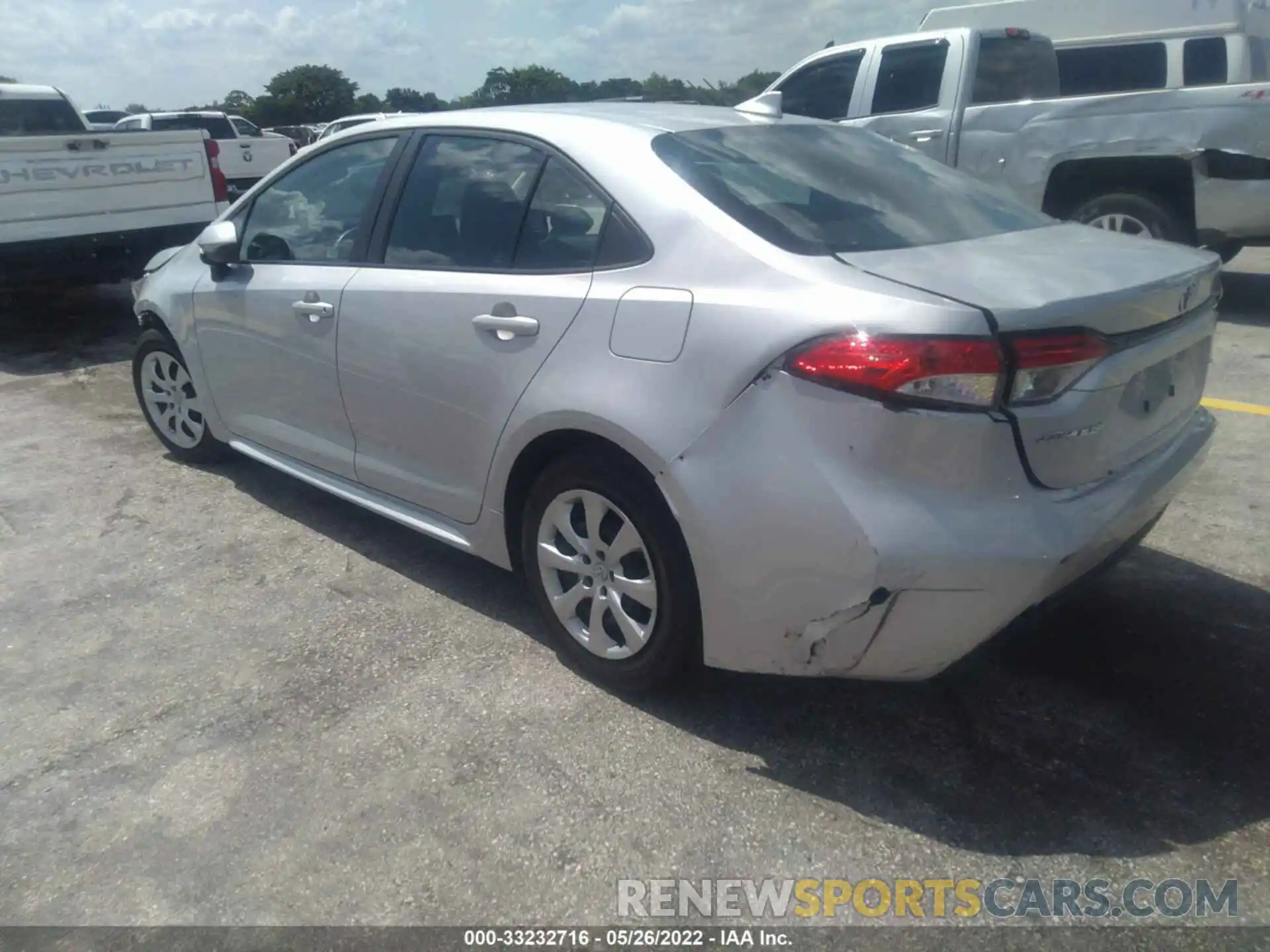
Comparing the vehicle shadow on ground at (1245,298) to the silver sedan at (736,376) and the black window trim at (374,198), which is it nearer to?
the silver sedan at (736,376)

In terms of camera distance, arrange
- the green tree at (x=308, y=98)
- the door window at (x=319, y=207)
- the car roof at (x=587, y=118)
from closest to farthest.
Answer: the car roof at (x=587, y=118)
the door window at (x=319, y=207)
the green tree at (x=308, y=98)

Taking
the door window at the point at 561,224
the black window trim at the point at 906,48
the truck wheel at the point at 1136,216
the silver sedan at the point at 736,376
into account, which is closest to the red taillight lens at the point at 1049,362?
the silver sedan at the point at 736,376

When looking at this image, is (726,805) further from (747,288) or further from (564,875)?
(747,288)

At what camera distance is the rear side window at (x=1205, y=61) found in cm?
862

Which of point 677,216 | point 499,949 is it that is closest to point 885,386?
point 677,216

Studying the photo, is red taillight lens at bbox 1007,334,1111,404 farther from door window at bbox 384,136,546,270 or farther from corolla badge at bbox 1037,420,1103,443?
door window at bbox 384,136,546,270

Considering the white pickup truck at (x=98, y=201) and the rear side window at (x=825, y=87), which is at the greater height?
the rear side window at (x=825, y=87)

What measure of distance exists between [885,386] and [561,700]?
1372 mm

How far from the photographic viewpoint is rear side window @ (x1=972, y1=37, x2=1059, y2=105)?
8047 millimetres

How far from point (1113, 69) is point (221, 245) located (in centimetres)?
833

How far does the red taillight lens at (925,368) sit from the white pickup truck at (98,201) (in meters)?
7.19

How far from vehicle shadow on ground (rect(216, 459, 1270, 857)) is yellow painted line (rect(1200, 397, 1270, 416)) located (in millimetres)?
2150

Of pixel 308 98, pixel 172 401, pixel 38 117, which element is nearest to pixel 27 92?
pixel 38 117

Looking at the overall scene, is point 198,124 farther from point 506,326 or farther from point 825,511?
point 825,511
